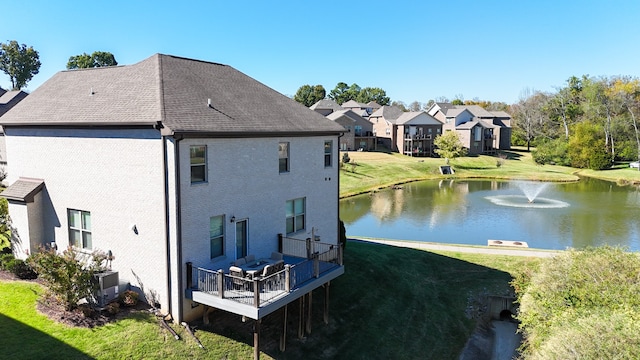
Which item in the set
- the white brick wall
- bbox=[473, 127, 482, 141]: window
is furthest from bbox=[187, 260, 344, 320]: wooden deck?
bbox=[473, 127, 482, 141]: window

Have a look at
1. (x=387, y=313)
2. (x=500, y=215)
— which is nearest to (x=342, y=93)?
(x=500, y=215)

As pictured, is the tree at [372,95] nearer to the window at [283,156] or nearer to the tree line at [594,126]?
the tree line at [594,126]

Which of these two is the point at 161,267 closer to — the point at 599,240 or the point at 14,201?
the point at 14,201

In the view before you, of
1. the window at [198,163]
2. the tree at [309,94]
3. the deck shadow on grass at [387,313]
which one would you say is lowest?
the deck shadow on grass at [387,313]

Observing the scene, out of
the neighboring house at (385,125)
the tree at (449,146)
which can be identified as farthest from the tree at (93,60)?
the tree at (449,146)

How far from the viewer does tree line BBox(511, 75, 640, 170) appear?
7562 cm

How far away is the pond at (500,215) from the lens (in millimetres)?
31938

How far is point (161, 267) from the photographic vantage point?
13.9 metres

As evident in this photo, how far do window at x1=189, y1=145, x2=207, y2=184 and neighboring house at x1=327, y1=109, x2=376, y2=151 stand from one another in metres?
62.7

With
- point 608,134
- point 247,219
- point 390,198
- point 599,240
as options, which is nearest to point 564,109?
point 608,134

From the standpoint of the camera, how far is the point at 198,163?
556 inches

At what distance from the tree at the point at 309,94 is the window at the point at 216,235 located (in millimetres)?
113455

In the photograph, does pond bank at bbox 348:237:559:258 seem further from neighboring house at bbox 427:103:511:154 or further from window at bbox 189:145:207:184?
neighboring house at bbox 427:103:511:154

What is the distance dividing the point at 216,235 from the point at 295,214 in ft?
14.2
